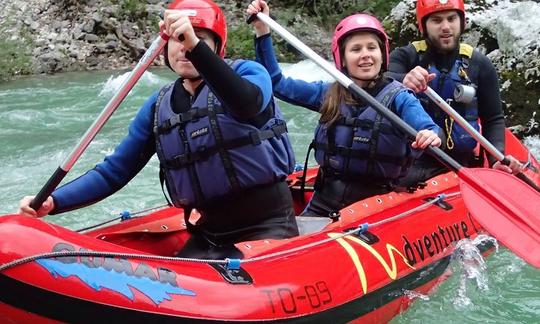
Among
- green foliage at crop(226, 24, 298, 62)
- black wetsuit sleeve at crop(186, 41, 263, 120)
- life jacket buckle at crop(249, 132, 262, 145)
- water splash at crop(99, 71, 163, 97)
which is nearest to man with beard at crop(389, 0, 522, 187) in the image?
life jacket buckle at crop(249, 132, 262, 145)

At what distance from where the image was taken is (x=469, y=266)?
11.8 feet

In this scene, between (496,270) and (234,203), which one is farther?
(496,270)

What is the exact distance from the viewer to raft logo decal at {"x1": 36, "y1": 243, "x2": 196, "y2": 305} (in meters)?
2.18

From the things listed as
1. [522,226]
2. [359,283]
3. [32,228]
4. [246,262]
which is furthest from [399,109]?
[32,228]

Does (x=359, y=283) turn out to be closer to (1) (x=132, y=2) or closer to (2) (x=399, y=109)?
(2) (x=399, y=109)

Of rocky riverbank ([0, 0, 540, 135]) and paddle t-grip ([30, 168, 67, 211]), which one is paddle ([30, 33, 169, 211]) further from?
rocky riverbank ([0, 0, 540, 135])

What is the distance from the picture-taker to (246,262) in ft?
8.48

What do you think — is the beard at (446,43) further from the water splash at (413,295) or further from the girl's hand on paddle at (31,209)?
the girl's hand on paddle at (31,209)

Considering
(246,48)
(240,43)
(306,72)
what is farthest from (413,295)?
(240,43)

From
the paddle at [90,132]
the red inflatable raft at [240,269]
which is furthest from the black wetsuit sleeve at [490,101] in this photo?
the paddle at [90,132]

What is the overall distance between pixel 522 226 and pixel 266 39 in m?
1.70

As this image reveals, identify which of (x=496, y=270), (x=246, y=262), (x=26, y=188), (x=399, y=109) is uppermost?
(x=399, y=109)

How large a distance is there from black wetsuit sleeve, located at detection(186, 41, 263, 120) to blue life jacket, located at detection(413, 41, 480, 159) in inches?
78.8

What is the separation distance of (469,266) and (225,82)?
185 cm
